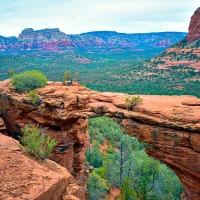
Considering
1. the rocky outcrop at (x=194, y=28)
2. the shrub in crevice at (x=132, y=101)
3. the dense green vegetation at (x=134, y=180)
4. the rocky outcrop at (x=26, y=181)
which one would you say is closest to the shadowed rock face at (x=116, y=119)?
the shrub in crevice at (x=132, y=101)

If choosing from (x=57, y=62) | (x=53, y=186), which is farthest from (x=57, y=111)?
(x=57, y=62)

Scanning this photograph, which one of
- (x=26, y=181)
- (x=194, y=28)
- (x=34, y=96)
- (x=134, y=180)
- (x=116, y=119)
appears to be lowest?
(x=134, y=180)

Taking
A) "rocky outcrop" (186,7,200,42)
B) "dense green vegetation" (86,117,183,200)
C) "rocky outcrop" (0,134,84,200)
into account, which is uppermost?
"rocky outcrop" (186,7,200,42)

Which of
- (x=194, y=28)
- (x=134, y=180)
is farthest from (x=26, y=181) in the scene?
(x=194, y=28)

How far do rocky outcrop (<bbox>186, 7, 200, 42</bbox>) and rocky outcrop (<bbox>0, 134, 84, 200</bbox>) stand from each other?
8792 cm

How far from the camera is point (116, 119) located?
13820 millimetres

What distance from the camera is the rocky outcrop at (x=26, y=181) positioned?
7.07 metres

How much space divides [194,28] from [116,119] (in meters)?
89.9

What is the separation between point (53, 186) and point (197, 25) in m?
98.2

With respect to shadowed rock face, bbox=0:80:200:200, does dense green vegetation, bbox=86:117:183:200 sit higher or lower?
lower

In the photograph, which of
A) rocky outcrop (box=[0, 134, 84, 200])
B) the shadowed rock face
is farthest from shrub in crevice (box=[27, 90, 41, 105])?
rocky outcrop (box=[0, 134, 84, 200])

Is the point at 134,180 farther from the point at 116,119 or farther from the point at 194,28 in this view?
the point at 194,28

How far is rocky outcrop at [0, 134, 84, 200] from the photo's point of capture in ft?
23.2

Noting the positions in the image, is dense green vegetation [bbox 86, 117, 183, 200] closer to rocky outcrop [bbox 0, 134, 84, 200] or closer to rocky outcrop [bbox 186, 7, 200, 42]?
rocky outcrop [bbox 0, 134, 84, 200]
